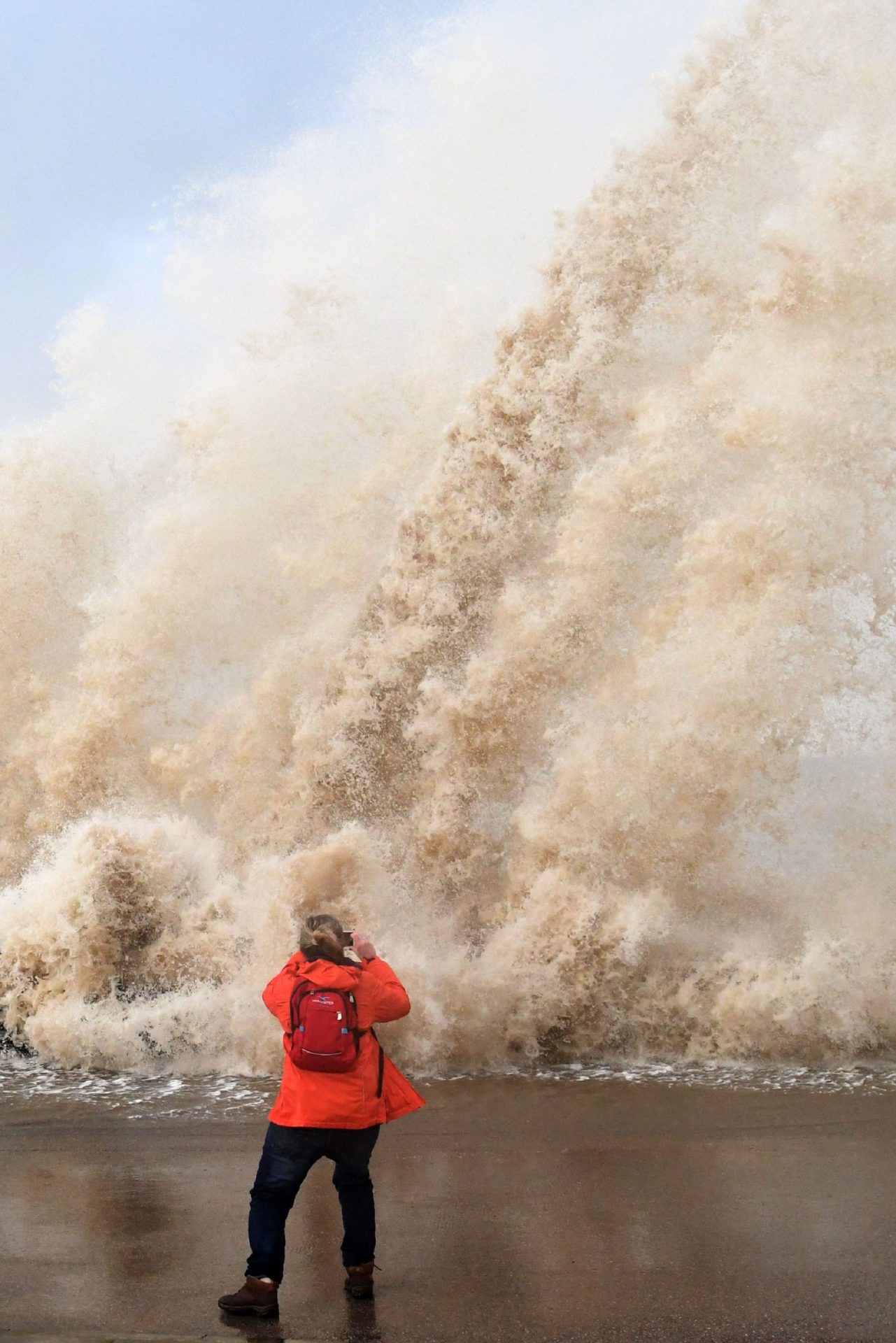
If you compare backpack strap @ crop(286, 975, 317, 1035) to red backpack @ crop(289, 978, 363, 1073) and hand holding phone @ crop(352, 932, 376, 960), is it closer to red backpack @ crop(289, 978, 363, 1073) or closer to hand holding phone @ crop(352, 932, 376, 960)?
red backpack @ crop(289, 978, 363, 1073)

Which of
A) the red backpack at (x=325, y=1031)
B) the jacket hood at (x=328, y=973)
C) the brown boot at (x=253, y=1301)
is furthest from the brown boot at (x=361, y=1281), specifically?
the jacket hood at (x=328, y=973)

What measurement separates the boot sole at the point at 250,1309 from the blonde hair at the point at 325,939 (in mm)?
1149

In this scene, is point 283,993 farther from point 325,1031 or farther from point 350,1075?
point 350,1075

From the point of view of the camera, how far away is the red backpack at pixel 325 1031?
4066mm

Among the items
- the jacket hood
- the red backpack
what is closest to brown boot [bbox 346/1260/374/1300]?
the red backpack

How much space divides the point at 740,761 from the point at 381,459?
5.67m

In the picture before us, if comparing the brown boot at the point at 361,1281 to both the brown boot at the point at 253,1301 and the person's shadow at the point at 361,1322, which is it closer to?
the person's shadow at the point at 361,1322

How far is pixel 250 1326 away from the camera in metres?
3.79

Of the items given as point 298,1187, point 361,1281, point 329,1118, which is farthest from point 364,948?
point 361,1281

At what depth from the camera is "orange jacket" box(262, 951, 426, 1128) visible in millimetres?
4055

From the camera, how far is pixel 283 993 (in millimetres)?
4254

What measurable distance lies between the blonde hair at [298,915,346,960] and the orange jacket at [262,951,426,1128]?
41mm

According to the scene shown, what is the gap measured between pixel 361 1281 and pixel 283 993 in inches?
40.0

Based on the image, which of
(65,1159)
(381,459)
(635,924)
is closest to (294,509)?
(381,459)
